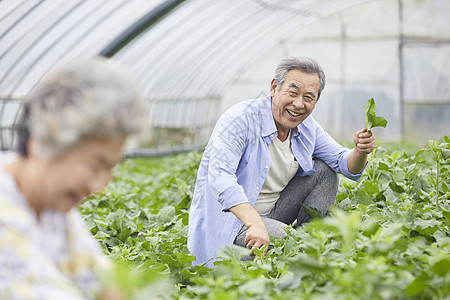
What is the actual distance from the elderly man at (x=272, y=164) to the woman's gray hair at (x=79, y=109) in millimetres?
1443

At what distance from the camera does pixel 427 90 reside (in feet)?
38.4

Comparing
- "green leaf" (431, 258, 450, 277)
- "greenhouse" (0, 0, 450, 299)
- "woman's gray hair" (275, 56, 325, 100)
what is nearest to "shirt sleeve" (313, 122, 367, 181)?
"greenhouse" (0, 0, 450, 299)

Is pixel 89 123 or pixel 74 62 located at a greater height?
pixel 74 62

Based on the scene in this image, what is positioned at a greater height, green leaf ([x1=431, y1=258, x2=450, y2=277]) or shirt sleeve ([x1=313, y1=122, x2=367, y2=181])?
shirt sleeve ([x1=313, y1=122, x2=367, y2=181])

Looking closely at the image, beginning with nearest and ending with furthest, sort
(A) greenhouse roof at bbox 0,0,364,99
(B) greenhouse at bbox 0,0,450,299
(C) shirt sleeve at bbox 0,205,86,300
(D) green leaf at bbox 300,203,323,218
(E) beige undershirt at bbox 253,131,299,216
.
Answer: (C) shirt sleeve at bbox 0,205,86,300 → (B) greenhouse at bbox 0,0,450,299 → (D) green leaf at bbox 300,203,323,218 → (E) beige undershirt at bbox 253,131,299,216 → (A) greenhouse roof at bbox 0,0,364,99

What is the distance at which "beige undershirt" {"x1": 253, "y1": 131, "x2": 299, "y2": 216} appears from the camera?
3.24m

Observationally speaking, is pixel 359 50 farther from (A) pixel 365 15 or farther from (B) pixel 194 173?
(B) pixel 194 173

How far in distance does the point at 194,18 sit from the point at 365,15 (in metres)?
4.47

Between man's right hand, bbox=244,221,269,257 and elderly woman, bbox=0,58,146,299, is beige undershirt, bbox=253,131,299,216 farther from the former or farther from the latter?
elderly woman, bbox=0,58,146,299

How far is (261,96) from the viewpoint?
Result: 4805mm

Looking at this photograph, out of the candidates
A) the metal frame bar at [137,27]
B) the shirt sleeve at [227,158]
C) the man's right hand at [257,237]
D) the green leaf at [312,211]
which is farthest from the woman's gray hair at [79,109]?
the metal frame bar at [137,27]

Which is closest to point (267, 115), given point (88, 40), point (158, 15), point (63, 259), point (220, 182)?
point (220, 182)

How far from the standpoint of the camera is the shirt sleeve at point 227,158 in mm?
2768

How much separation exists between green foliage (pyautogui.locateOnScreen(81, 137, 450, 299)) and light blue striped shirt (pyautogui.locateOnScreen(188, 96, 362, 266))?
0.15 meters
